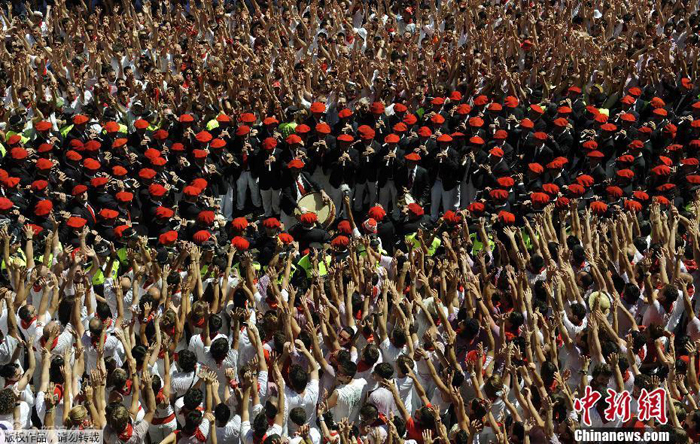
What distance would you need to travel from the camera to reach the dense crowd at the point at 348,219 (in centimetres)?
690

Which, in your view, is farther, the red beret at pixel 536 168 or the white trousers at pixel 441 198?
the white trousers at pixel 441 198

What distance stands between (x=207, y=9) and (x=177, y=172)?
4.67m

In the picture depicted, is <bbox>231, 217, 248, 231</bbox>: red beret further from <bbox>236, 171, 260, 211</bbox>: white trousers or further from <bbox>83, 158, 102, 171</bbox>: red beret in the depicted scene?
<bbox>83, 158, 102, 171</bbox>: red beret

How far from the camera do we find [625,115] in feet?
37.1

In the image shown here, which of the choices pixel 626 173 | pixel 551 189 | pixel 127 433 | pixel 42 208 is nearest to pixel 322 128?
pixel 551 189

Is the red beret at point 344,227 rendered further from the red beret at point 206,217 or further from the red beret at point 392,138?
the red beret at point 392,138

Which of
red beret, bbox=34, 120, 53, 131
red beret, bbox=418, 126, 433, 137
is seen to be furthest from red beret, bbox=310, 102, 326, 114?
red beret, bbox=34, 120, 53, 131

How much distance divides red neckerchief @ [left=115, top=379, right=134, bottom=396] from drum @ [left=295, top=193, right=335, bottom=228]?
375 cm

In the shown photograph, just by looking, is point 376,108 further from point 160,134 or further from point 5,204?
point 5,204

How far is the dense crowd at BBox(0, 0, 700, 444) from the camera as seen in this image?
22.6ft

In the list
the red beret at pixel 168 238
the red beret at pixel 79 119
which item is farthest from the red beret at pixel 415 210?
the red beret at pixel 79 119

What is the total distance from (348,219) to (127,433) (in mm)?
4554

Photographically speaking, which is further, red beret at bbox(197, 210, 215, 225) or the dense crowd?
red beret at bbox(197, 210, 215, 225)

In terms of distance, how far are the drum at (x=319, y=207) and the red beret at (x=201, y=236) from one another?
1.27m
